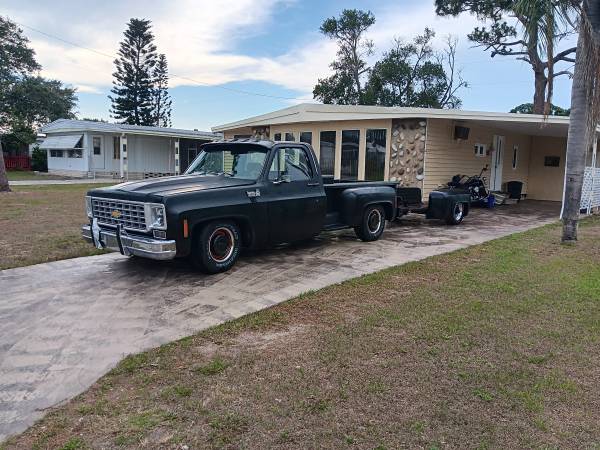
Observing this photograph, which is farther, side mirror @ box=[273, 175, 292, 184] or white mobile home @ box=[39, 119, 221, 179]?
white mobile home @ box=[39, 119, 221, 179]

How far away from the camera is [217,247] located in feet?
20.9

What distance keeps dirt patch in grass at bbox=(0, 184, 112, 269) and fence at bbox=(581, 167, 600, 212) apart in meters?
12.8

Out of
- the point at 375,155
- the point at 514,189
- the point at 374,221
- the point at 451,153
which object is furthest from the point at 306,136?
the point at 374,221

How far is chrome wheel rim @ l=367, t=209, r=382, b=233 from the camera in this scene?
355 inches

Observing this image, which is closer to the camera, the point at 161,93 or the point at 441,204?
the point at 441,204

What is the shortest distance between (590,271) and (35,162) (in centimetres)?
3700

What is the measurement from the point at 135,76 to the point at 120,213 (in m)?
47.0

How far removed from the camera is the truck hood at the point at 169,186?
235 inches

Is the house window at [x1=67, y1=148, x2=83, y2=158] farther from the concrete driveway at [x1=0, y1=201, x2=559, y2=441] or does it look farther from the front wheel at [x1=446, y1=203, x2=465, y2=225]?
the concrete driveway at [x1=0, y1=201, x2=559, y2=441]

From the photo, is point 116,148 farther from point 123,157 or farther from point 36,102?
point 36,102

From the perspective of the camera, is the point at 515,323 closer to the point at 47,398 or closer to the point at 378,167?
the point at 47,398

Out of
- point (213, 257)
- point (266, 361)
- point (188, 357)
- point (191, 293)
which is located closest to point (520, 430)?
point (266, 361)

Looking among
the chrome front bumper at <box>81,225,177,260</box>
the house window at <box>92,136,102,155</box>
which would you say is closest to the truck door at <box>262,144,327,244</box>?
the chrome front bumper at <box>81,225,177,260</box>

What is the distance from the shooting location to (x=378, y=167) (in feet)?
51.2
